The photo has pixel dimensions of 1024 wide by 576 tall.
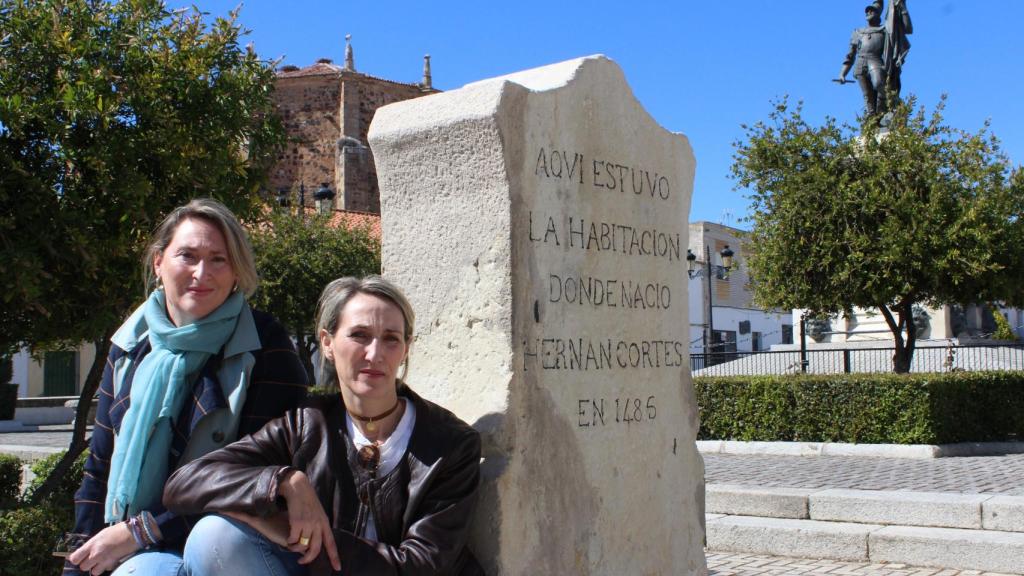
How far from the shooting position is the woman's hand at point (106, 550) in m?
2.87

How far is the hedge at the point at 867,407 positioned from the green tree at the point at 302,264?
13.1m

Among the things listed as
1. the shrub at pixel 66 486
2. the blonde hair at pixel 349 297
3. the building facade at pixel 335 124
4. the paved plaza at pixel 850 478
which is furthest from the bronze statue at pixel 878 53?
the building facade at pixel 335 124

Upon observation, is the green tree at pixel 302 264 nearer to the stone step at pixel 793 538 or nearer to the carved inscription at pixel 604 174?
the stone step at pixel 793 538

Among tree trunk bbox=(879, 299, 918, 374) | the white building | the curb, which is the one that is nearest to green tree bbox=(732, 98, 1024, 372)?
tree trunk bbox=(879, 299, 918, 374)

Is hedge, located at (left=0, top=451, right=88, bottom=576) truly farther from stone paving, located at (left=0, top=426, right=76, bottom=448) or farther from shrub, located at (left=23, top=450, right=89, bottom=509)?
stone paving, located at (left=0, top=426, right=76, bottom=448)

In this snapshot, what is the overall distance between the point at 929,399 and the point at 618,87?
Answer: 891cm

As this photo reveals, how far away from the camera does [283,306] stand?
24.9 m

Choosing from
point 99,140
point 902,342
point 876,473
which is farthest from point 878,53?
point 99,140

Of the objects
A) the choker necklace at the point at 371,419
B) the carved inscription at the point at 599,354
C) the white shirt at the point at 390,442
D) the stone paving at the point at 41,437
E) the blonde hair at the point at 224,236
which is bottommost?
the stone paving at the point at 41,437

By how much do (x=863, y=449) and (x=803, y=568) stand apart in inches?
240

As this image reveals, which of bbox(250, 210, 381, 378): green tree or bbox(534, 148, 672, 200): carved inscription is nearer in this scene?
bbox(534, 148, 672, 200): carved inscription

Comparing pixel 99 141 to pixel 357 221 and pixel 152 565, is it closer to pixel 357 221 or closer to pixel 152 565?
pixel 152 565

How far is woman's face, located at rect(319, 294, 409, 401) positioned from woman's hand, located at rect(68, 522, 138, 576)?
743 millimetres

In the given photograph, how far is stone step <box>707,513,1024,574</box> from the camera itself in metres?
6.10
